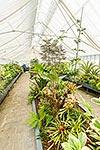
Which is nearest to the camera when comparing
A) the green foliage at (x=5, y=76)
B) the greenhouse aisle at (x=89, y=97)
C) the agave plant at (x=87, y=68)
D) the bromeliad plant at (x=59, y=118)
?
the bromeliad plant at (x=59, y=118)

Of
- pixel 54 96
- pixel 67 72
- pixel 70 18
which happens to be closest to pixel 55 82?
pixel 54 96

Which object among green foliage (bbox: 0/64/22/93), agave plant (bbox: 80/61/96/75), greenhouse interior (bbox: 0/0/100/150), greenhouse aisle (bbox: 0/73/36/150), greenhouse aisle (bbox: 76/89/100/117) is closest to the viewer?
greenhouse interior (bbox: 0/0/100/150)

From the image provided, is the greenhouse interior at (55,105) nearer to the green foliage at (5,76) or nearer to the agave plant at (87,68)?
the agave plant at (87,68)

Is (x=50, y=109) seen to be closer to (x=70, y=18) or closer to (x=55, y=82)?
(x=55, y=82)

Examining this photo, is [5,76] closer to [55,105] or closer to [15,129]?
[15,129]

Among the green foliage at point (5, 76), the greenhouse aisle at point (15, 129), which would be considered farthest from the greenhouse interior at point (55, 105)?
the green foliage at point (5, 76)

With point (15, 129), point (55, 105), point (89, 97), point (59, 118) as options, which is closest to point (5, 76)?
point (89, 97)

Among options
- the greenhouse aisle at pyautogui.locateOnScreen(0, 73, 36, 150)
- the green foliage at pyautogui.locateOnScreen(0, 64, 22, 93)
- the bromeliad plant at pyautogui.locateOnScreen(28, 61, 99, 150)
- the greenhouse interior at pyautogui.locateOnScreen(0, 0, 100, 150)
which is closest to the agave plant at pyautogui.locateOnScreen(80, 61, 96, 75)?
the greenhouse interior at pyautogui.locateOnScreen(0, 0, 100, 150)

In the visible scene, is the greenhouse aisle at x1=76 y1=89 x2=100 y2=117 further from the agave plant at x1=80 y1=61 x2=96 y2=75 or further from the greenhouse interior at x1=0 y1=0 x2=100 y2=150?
the agave plant at x1=80 y1=61 x2=96 y2=75

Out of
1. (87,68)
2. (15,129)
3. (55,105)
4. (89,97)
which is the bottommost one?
(89,97)

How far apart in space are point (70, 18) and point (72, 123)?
481 centimetres

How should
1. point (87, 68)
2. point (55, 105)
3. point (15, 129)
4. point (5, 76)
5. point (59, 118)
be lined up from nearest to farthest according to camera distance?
point (59, 118)
point (55, 105)
point (15, 129)
point (87, 68)
point (5, 76)

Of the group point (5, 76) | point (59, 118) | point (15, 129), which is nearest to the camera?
point (59, 118)

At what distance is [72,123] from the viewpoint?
10.4 ft
